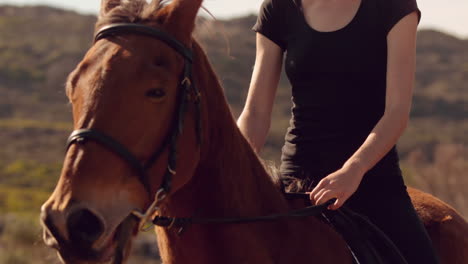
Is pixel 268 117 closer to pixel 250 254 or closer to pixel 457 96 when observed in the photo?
pixel 250 254

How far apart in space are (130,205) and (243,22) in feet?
214

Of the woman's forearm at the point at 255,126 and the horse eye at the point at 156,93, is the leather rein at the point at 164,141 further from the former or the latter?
the woman's forearm at the point at 255,126

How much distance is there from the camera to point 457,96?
53375mm

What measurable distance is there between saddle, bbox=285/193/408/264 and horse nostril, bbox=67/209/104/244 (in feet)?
4.07

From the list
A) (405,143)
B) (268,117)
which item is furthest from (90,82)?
(405,143)

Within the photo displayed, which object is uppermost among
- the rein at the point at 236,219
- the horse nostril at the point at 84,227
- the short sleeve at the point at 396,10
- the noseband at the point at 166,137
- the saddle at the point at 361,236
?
the short sleeve at the point at 396,10

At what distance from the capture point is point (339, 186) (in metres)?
3.31

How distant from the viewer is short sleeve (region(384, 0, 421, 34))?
11.9ft

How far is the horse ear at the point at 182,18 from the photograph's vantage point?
3100 mm

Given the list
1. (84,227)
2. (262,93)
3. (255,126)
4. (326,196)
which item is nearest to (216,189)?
(326,196)

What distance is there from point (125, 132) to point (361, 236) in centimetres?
137

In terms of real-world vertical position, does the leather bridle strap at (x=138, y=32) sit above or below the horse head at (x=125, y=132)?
above

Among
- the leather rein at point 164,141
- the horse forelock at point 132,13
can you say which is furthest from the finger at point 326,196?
the horse forelock at point 132,13

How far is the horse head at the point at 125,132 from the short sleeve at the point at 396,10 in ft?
3.42
